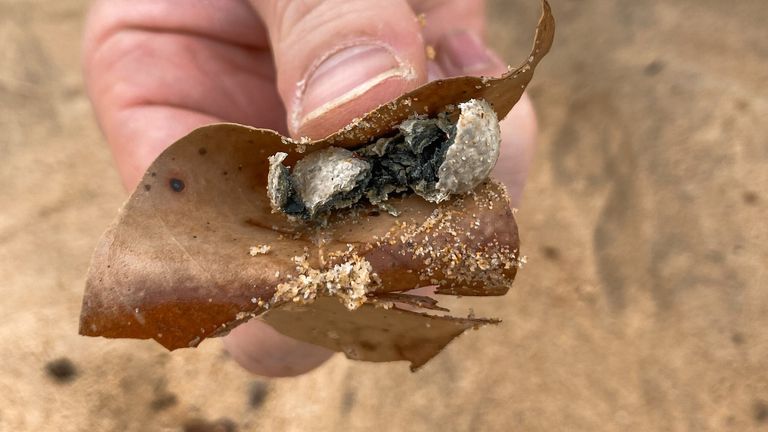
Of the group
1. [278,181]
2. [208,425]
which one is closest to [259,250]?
[278,181]

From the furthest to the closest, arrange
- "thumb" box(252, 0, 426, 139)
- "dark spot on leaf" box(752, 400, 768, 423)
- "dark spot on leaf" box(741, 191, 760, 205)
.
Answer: "dark spot on leaf" box(741, 191, 760, 205), "dark spot on leaf" box(752, 400, 768, 423), "thumb" box(252, 0, 426, 139)

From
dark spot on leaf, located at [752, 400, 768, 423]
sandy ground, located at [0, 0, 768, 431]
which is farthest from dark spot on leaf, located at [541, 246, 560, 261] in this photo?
dark spot on leaf, located at [752, 400, 768, 423]

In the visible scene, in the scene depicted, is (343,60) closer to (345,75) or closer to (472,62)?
(345,75)

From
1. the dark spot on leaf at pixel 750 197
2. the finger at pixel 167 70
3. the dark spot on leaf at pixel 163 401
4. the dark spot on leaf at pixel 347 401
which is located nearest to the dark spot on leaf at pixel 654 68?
the dark spot on leaf at pixel 750 197

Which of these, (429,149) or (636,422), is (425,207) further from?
(636,422)

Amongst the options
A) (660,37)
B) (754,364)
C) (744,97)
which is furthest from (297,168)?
(660,37)

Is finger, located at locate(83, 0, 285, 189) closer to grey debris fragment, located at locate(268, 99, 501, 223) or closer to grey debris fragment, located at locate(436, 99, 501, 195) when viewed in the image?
grey debris fragment, located at locate(268, 99, 501, 223)
